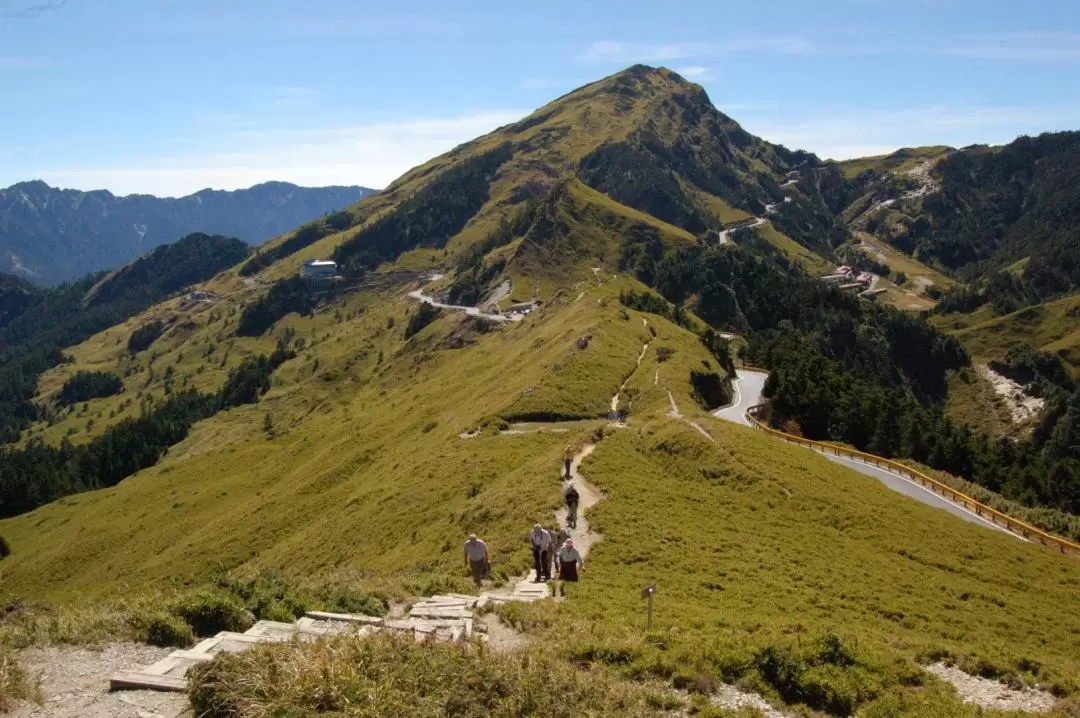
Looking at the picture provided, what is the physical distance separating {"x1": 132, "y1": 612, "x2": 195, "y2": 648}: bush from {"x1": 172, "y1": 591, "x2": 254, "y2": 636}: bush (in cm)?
66

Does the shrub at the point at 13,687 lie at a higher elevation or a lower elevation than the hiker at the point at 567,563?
higher

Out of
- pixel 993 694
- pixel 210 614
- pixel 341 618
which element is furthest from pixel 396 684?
pixel 993 694

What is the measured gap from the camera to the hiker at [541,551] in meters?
30.0

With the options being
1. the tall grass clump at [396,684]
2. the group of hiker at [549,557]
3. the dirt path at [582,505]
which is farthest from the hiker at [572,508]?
the tall grass clump at [396,684]

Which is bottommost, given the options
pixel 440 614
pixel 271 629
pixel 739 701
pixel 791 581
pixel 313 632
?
pixel 791 581

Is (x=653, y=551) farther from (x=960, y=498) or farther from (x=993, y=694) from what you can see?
(x=960, y=498)

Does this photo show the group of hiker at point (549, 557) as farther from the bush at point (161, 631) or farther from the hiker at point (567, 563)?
the bush at point (161, 631)

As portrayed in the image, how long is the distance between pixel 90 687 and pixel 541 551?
54.9 ft

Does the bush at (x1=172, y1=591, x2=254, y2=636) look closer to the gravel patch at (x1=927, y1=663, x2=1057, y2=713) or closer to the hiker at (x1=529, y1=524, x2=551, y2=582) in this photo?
the hiker at (x1=529, y1=524, x2=551, y2=582)

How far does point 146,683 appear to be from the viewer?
16.8 m

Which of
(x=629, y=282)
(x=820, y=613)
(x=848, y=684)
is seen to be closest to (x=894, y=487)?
(x=820, y=613)

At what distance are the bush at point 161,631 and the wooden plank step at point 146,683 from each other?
314cm

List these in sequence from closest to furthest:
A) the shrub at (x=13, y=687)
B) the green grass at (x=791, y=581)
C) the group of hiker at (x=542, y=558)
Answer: the shrub at (x=13, y=687)
the green grass at (x=791, y=581)
the group of hiker at (x=542, y=558)

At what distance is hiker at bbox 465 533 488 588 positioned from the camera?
29750 millimetres
